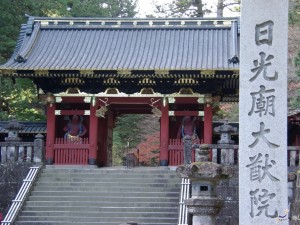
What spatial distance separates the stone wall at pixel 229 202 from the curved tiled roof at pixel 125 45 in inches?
161

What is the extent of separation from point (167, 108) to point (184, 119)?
913mm

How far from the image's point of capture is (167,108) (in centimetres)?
2197

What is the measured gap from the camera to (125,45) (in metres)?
24.0

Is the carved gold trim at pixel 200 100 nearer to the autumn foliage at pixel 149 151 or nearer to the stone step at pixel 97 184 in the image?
the stone step at pixel 97 184

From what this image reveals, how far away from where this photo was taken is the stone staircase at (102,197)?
17.2m

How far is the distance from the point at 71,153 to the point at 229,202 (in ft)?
19.9

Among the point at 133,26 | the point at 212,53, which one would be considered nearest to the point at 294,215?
the point at 212,53

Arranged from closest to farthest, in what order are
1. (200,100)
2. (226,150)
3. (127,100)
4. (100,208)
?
(100,208), (226,150), (200,100), (127,100)

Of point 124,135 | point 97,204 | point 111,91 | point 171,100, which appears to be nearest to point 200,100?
point 171,100

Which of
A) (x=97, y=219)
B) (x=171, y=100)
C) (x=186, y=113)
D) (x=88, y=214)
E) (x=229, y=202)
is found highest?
(x=171, y=100)

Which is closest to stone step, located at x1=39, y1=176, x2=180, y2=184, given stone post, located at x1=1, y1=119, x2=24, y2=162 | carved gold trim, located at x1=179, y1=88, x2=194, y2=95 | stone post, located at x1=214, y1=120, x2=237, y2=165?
stone post, located at x1=1, y1=119, x2=24, y2=162

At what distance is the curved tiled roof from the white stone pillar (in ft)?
29.6

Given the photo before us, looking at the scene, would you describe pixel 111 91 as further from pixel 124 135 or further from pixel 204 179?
pixel 124 135

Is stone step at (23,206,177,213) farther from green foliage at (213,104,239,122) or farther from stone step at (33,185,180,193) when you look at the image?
green foliage at (213,104,239,122)
